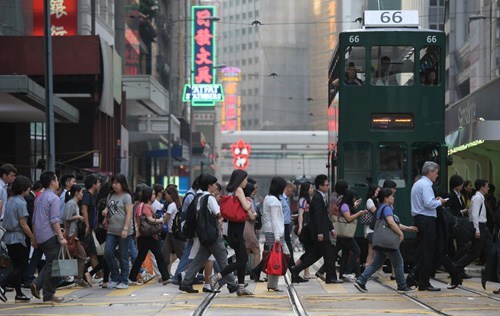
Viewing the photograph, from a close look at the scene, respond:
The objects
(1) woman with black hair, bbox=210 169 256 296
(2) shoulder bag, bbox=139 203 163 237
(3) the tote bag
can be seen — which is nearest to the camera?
(3) the tote bag

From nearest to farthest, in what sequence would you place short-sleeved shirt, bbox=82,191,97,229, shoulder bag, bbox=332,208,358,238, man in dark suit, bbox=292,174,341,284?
man in dark suit, bbox=292,174,341,284, short-sleeved shirt, bbox=82,191,97,229, shoulder bag, bbox=332,208,358,238

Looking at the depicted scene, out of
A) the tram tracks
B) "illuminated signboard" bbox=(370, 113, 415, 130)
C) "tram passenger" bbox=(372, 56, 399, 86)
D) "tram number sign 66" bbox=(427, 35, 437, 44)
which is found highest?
"tram number sign 66" bbox=(427, 35, 437, 44)

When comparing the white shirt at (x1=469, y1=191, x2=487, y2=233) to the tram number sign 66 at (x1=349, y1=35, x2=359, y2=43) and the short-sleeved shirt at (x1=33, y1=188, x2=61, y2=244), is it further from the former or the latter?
the short-sleeved shirt at (x1=33, y1=188, x2=61, y2=244)

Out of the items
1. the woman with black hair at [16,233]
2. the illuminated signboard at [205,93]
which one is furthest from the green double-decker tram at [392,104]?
the illuminated signboard at [205,93]

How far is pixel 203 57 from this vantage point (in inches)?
3155

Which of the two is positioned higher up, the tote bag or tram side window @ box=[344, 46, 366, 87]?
tram side window @ box=[344, 46, 366, 87]

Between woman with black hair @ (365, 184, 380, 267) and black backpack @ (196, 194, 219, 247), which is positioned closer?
black backpack @ (196, 194, 219, 247)

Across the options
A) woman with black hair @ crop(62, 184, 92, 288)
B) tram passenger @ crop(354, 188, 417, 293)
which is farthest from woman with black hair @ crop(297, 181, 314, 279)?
woman with black hair @ crop(62, 184, 92, 288)

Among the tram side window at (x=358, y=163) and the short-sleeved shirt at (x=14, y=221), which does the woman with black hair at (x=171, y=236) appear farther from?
the short-sleeved shirt at (x=14, y=221)

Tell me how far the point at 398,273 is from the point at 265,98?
165304 millimetres

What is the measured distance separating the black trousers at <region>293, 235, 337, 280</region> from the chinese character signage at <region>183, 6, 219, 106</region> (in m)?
59.9

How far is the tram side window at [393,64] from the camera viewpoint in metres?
22.6

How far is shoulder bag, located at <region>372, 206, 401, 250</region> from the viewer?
648 inches

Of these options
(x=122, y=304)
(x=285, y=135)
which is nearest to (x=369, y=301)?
(x=122, y=304)
